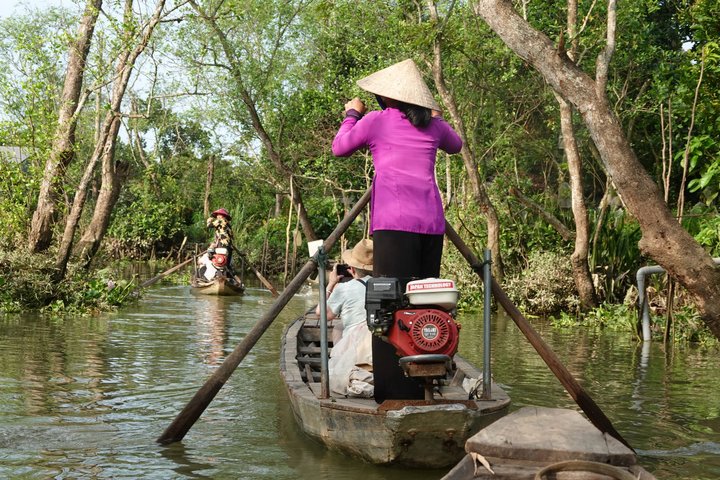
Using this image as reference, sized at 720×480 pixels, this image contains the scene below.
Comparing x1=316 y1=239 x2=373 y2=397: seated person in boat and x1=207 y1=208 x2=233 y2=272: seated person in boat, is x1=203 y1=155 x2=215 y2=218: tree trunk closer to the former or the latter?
x1=207 y1=208 x2=233 y2=272: seated person in boat

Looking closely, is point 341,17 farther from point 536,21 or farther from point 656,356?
point 656,356

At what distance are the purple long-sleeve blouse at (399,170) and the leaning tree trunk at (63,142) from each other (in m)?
9.14

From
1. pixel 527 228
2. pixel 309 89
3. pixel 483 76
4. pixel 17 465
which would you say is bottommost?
pixel 17 465

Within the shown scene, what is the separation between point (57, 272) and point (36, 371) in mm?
5009

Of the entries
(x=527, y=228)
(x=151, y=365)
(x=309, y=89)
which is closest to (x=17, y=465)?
(x=151, y=365)

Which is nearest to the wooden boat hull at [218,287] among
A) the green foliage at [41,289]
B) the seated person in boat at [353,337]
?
the green foliage at [41,289]

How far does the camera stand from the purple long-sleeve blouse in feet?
17.9

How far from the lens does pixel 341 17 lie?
19953 mm

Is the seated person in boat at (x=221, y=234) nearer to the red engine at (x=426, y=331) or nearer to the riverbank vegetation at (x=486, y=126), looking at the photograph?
the riverbank vegetation at (x=486, y=126)

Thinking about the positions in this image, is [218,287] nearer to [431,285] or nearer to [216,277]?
[216,277]

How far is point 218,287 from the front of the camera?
1852 cm

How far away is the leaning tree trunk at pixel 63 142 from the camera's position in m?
13.9

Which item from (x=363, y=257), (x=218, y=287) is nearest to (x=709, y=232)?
(x=363, y=257)

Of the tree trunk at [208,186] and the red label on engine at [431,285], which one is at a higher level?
the tree trunk at [208,186]
